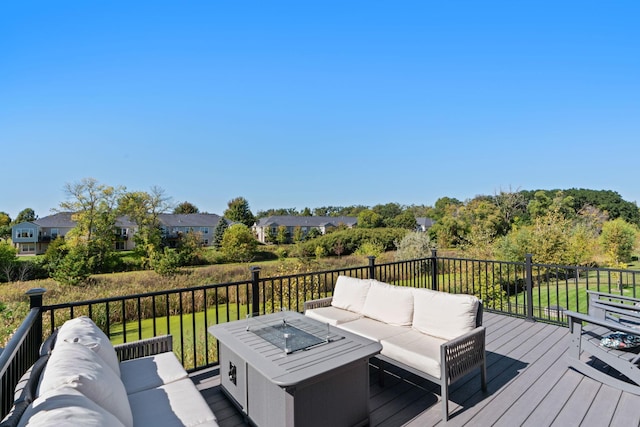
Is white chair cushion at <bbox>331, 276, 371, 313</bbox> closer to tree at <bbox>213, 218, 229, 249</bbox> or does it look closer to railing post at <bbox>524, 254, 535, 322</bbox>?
railing post at <bbox>524, 254, 535, 322</bbox>

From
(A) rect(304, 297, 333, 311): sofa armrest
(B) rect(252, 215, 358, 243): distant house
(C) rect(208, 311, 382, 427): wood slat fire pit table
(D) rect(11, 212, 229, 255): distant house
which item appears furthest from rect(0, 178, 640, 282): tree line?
(C) rect(208, 311, 382, 427): wood slat fire pit table

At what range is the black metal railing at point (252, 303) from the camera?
2496mm

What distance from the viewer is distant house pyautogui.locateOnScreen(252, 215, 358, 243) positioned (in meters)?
41.5

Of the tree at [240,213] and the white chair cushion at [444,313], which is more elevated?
the tree at [240,213]

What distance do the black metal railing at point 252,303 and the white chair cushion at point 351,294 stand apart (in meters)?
0.43

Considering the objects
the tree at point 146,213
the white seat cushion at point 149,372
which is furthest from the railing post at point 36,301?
the tree at point 146,213

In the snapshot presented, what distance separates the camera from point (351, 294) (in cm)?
383

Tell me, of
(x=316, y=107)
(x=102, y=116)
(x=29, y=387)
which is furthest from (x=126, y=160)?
(x=29, y=387)

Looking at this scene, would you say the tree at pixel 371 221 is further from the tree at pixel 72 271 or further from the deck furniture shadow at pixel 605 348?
the deck furniture shadow at pixel 605 348

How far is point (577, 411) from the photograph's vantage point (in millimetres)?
2465

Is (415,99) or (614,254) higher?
(415,99)

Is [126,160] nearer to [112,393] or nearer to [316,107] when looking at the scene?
[316,107]

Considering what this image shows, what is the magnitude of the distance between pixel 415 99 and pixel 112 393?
10286 millimetres

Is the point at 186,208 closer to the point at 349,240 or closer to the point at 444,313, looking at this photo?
the point at 349,240
